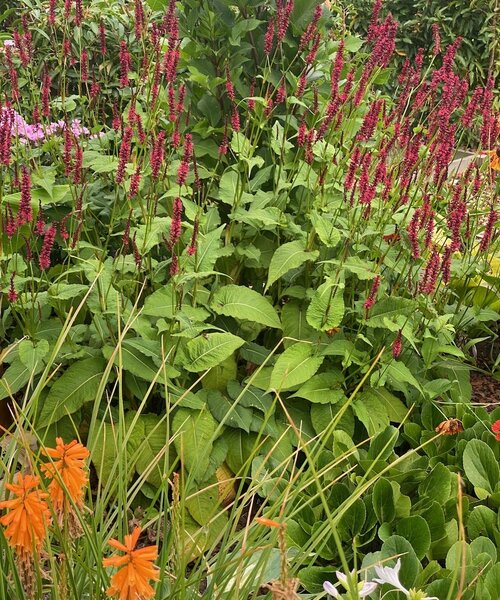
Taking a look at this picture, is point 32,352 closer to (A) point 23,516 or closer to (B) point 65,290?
→ (B) point 65,290

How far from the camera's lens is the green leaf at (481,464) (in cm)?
216

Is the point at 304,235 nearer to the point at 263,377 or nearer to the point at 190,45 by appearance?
the point at 263,377

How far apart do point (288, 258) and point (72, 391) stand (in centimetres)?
77

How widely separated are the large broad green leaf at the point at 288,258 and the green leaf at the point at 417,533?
0.80 m

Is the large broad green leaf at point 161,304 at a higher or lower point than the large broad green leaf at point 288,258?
lower

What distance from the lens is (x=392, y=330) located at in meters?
2.27

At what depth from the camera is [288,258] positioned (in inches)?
91.4

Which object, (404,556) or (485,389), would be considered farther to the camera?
(485,389)

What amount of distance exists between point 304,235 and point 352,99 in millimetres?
668

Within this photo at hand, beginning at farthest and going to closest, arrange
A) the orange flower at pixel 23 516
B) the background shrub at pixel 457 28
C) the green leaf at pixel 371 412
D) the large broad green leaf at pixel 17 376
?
1. the background shrub at pixel 457 28
2. the green leaf at pixel 371 412
3. the large broad green leaf at pixel 17 376
4. the orange flower at pixel 23 516

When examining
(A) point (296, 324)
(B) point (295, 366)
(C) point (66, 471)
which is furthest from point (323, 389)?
(C) point (66, 471)

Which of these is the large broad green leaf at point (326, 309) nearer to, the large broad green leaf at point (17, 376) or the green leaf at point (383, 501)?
the green leaf at point (383, 501)

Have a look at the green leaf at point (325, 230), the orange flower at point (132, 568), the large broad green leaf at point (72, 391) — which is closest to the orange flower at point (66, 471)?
the orange flower at point (132, 568)

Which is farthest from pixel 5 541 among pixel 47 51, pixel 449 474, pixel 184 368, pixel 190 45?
pixel 47 51
